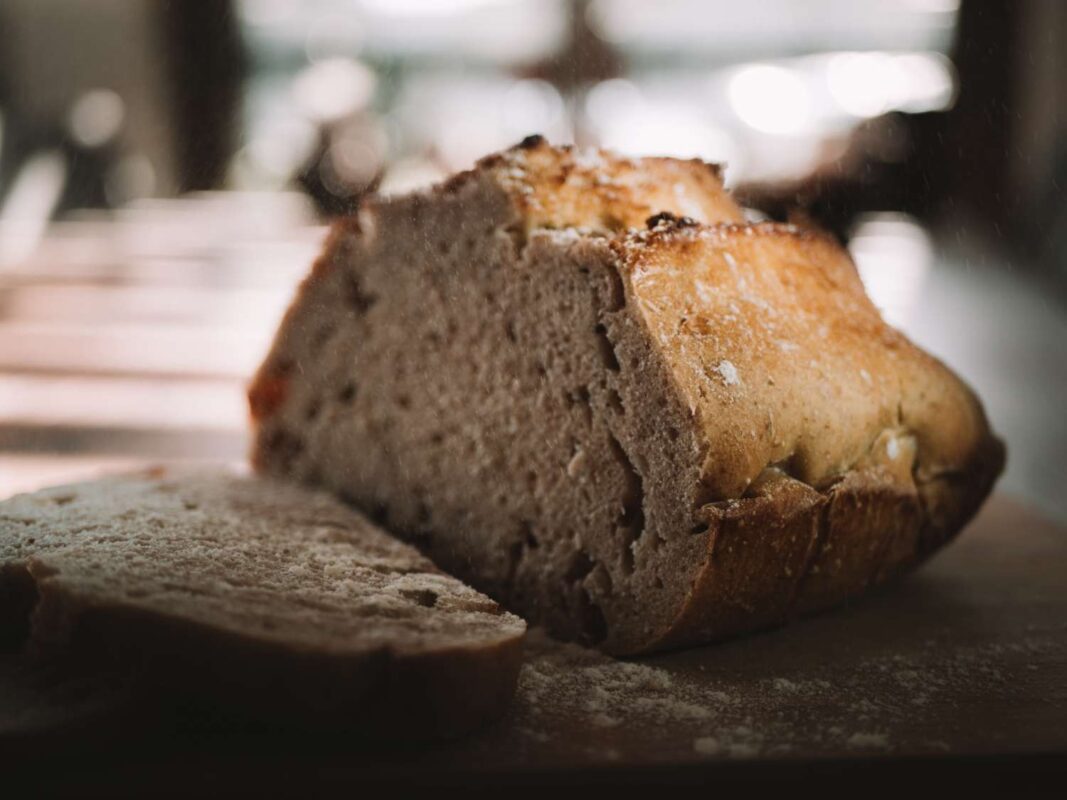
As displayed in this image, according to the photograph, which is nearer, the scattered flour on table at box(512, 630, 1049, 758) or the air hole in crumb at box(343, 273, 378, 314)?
the scattered flour on table at box(512, 630, 1049, 758)

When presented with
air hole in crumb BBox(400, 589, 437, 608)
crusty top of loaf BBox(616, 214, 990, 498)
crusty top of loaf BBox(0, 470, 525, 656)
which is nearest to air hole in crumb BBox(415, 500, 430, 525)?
crusty top of loaf BBox(0, 470, 525, 656)

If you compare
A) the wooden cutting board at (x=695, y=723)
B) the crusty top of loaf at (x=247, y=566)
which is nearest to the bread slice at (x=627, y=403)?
the wooden cutting board at (x=695, y=723)

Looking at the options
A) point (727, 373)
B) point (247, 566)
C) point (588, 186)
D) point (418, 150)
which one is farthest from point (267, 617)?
point (418, 150)

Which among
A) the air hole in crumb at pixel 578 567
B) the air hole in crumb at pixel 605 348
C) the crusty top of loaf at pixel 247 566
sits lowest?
the air hole in crumb at pixel 578 567

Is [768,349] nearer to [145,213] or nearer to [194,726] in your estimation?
[194,726]

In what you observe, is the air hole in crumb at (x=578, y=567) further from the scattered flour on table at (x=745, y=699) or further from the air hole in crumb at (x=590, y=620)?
the scattered flour on table at (x=745, y=699)

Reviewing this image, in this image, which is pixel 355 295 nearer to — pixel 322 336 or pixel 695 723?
pixel 322 336

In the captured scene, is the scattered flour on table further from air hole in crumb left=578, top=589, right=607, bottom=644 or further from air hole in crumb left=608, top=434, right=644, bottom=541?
air hole in crumb left=608, top=434, right=644, bottom=541
